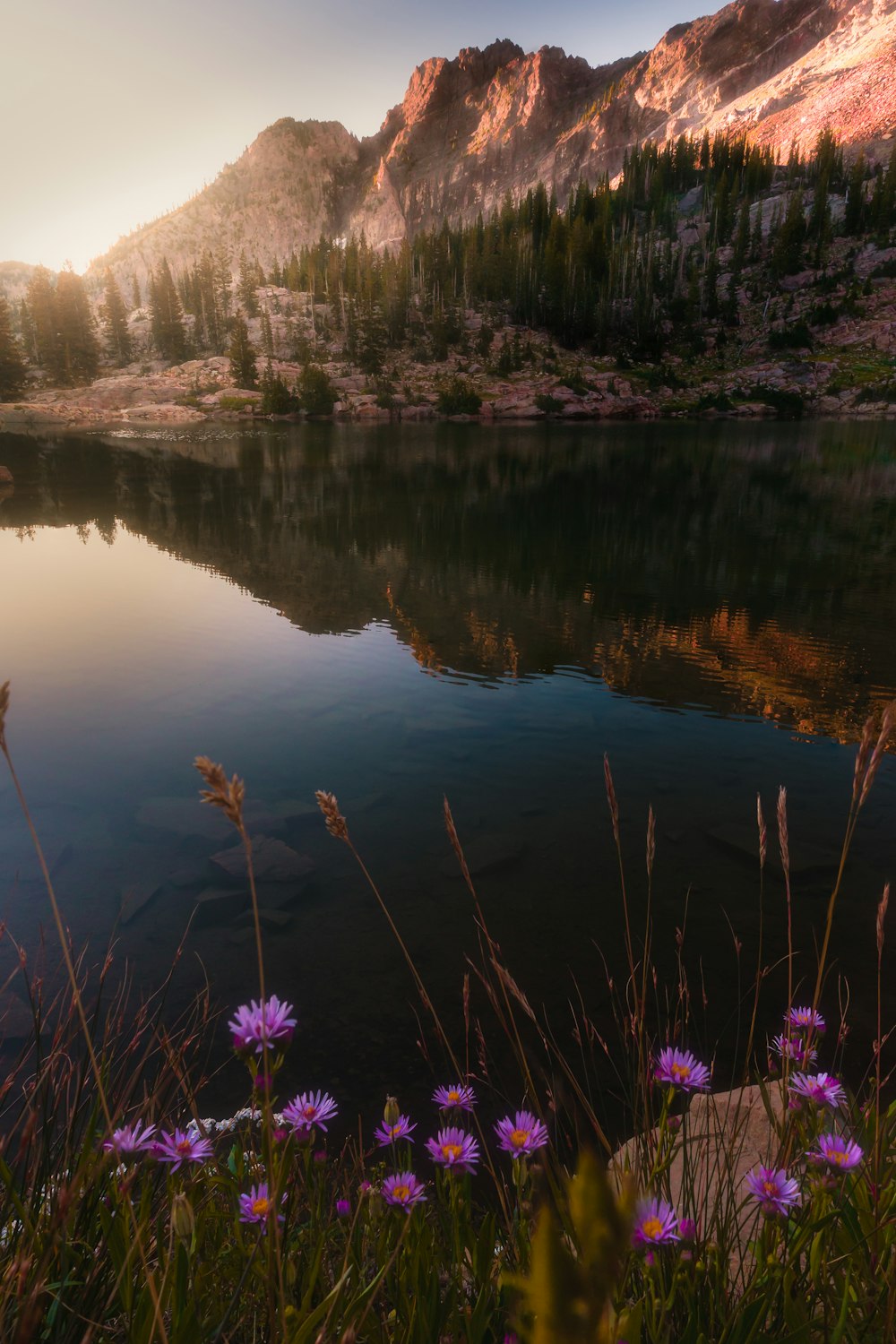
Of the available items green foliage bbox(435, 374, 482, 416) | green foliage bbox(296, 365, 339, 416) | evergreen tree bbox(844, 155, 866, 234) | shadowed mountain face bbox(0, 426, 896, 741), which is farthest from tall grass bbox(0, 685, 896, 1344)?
evergreen tree bbox(844, 155, 866, 234)

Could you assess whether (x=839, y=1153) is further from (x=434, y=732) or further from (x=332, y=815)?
(x=434, y=732)

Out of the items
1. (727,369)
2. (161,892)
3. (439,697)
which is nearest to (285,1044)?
(161,892)

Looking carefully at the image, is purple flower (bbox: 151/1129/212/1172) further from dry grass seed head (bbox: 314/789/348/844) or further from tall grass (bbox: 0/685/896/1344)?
dry grass seed head (bbox: 314/789/348/844)

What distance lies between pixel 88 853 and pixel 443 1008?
4.04 meters

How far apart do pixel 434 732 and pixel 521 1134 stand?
303 inches

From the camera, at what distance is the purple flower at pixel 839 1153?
2025 mm

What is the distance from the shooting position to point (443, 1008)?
544 cm

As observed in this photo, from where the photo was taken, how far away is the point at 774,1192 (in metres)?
1.98

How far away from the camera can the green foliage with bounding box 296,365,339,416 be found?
85.7m

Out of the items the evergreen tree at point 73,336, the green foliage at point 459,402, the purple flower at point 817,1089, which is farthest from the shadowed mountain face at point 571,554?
the evergreen tree at point 73,336

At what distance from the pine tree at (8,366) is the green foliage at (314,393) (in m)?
46.6

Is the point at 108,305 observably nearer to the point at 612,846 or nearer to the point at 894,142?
the point at 612,846

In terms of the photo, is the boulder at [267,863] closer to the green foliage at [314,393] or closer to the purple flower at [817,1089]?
the purple flower at [817,1089]

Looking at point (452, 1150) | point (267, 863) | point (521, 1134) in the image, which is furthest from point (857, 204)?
point (452, 1150)
